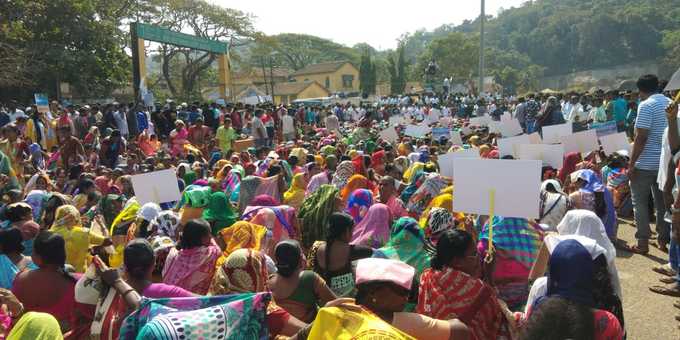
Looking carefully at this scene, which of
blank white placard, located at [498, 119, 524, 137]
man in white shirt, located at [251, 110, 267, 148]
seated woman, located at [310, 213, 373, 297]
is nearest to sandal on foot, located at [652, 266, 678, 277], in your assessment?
seated woman, located at [310, 213, 373, 297]

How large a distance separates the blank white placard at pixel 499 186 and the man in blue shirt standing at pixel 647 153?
3153mm

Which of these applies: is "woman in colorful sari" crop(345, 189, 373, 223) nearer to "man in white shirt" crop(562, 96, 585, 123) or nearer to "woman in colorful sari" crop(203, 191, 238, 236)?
"woman in colorful sari" crop(203, 191, 238, 236)

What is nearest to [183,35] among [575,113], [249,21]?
[575,113]

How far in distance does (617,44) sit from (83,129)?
92.8m

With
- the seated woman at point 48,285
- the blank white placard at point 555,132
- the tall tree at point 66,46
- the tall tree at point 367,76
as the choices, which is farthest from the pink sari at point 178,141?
the tall tree at point 367,76

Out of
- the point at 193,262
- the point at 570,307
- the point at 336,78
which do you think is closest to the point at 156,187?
the point at 193,262

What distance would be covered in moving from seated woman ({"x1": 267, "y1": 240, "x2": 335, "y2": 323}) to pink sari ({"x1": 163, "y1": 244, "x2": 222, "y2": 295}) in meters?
0.58

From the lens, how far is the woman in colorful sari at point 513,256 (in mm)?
3898

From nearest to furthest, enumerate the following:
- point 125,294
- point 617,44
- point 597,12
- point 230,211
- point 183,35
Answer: point 125,294 → point 230,211 → point 183,35 → point 617,44 → point 597,12

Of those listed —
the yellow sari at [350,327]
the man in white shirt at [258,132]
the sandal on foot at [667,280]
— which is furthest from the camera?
the man in white shirt at [258,132]

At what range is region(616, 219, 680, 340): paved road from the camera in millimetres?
4527

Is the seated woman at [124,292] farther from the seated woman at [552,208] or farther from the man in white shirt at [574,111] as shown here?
the man in white shirt at [574,111]

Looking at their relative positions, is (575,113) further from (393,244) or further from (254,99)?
(254,99)

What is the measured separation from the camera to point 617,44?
89688 mm
